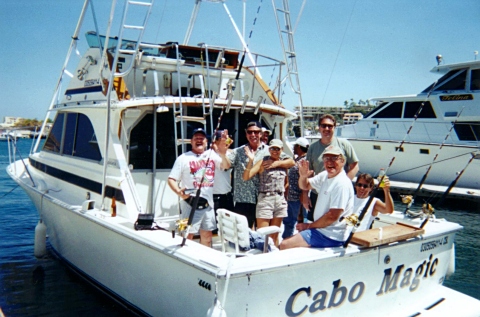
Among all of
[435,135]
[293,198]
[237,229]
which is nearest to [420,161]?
[435,135]

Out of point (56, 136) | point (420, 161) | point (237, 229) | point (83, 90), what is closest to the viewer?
point (237, 229)

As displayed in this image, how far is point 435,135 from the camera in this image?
49.4 ft

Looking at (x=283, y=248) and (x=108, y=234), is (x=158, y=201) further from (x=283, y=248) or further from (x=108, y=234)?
(x=283, y=248)

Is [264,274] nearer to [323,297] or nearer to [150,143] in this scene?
[323,297]

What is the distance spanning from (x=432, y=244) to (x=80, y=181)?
421 cm

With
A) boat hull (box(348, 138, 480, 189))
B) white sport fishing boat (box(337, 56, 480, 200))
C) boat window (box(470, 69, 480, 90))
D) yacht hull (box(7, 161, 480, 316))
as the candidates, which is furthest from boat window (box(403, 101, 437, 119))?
yacht hull (box(7, 161, 480, 316))

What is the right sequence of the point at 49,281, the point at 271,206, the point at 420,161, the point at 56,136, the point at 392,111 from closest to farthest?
the point at 271,206 → the point at 49,281 → the point at 56,136 → the point at 420,161 → the point at 392,111

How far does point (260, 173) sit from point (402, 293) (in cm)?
178

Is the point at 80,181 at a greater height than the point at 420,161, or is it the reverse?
the point at 80,181

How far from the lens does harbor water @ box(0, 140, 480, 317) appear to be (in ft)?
16.5

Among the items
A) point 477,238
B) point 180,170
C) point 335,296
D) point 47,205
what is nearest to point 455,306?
point 335,296

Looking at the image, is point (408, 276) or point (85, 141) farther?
point (85, 141)

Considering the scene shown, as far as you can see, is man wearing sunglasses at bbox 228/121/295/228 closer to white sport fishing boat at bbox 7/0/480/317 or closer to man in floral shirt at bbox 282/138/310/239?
man in floral shirt at bbox 282/138/310/239

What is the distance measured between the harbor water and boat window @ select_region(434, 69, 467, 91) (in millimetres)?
7170
